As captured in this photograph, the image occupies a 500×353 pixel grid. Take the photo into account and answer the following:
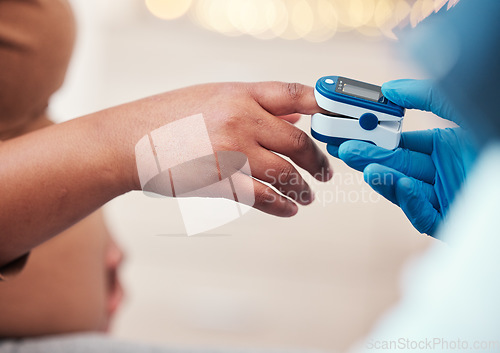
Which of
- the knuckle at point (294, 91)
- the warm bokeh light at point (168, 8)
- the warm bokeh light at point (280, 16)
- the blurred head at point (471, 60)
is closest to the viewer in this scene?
the blurred head at point (471, 60)

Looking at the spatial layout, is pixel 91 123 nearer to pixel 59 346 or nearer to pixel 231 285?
pixel 59 346

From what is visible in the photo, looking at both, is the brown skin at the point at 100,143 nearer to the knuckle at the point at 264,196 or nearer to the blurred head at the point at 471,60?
the knuckle at the point at 264,196

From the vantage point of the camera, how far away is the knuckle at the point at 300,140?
47 cm

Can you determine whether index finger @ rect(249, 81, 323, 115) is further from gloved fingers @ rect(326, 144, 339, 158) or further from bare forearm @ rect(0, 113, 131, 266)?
bare forearm @ rect(0, 113, 131, 266)

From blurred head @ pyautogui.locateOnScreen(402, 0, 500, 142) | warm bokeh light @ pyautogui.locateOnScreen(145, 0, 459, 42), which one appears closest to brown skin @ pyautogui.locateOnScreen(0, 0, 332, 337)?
blurred head @ pyautogui.locateOnScreen(402, 0, 500, 142)

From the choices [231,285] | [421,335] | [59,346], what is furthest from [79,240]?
[231,285]

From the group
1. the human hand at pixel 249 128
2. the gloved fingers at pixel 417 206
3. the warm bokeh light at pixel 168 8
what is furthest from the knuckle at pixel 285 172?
the warm bokeh light at pixel 168 8

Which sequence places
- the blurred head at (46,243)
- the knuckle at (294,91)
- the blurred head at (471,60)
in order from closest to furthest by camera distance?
the blurred head at (471,60), the knuckle at (294,91), the blurred head at (46,243)

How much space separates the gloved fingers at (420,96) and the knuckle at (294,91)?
9 cm

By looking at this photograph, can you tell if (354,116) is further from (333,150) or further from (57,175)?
(57,175)

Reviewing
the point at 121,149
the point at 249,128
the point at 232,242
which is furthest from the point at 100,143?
the point at 232,242

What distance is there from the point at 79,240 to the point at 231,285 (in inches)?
35.7

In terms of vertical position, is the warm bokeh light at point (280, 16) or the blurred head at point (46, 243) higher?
the warm bokeh light at point (280, 16)

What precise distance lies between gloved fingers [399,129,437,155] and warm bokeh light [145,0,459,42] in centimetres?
55
